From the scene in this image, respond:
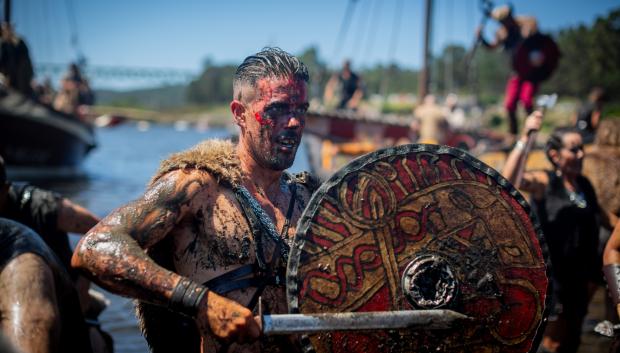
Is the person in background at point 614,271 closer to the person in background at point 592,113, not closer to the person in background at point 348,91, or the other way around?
the person in background at point 592,113

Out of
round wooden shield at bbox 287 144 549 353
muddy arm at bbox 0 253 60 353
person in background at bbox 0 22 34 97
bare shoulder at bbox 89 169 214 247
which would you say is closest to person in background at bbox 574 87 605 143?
round wooden shield at bbox 287 144 549 353

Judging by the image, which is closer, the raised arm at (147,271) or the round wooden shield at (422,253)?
the raised arm at (147,271)

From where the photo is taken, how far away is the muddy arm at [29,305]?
2447mm

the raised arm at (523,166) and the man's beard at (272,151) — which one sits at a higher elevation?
the man's beard at (272,151)

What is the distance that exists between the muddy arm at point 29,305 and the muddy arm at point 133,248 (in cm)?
35

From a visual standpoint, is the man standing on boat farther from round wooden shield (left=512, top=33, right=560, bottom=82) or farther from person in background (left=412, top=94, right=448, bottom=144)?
person in background (left=412, top=94, right=448, bottom=144)

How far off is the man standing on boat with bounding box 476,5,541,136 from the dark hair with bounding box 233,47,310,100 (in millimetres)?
6636

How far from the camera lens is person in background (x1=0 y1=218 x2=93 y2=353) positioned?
2.47m

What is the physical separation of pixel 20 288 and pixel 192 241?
2.42 ft

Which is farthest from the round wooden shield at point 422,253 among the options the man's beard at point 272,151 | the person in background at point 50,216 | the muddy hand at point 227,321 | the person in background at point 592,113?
the person in background at point 592,113

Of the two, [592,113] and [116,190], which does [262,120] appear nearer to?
[592,113]

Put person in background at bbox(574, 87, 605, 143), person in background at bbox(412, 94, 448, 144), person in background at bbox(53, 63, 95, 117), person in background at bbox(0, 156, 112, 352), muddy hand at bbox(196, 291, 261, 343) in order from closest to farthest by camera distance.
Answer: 1. muddy hand at bbox(196, 291, 261, 343)
2. person in background at bbox(0, 156, 112, 352)
3. person in background at bbox(412, 94, 448, 144)
4. person in background at bbox(574, 87, 605, 143)
5. person in background at bbox(53, 63, 95, 117)

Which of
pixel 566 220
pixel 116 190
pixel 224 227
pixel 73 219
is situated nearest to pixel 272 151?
pixel 224 227

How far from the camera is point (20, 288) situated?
256 cm
